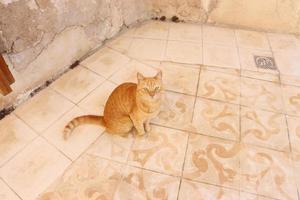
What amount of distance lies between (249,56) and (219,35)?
12.3 inches

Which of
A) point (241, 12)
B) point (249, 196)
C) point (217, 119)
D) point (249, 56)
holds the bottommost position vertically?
point (249, 196)

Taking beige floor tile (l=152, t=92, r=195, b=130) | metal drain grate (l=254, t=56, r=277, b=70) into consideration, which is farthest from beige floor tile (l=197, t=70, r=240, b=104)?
metal drain grate (l=254, t=56, r=277, b=70)

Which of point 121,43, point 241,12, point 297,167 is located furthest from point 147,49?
point 297,167

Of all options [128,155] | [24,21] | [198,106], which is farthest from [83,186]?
[24,21]

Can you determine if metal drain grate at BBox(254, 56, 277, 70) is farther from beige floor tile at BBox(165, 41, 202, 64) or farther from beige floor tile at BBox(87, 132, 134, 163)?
beige floor tile at BBox(87, 132, 134, 163)

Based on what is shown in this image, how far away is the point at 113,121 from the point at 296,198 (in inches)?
36.1

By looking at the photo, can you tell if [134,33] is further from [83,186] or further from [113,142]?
[83,186]

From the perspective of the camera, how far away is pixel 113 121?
1.22 meters

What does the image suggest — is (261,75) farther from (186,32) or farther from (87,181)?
(87,181)

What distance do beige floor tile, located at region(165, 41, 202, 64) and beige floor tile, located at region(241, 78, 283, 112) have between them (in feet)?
1.20

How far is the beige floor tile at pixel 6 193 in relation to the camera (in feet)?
3.73

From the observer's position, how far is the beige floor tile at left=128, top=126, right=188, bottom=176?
1220 mm

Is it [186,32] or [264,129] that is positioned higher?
[186,32]

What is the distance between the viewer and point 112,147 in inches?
50.9
